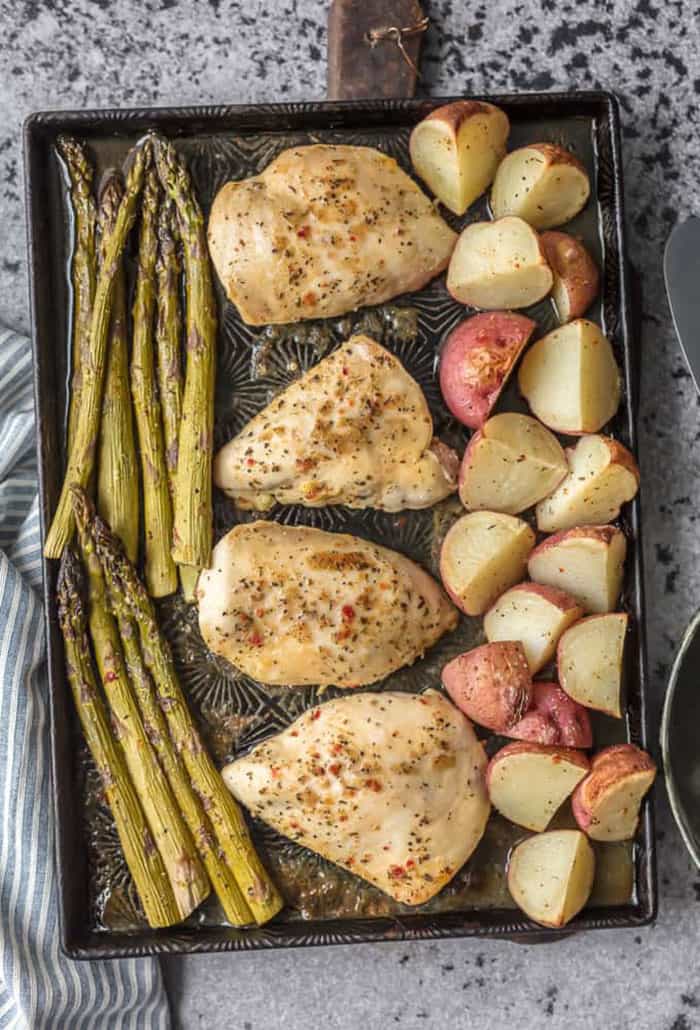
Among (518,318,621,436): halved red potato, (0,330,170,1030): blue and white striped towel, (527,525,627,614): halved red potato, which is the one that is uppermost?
(518,318,621,436): halved red potato

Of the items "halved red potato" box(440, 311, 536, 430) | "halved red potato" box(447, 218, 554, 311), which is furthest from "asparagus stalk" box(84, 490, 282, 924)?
"halved red potato" box(447, 218, 554, 311)

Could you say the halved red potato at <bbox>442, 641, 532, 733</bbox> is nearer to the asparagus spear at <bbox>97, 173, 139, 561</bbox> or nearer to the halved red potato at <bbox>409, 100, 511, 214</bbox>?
the asparagus spear at <bbox>97, 173, 139, 561</bbox>

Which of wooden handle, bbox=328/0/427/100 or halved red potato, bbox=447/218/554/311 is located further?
wooden handle, bbox=328/0/427/100

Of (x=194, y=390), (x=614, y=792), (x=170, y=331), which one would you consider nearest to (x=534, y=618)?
(x=614, y=792)

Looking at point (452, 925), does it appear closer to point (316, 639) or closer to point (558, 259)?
point (316, 639)

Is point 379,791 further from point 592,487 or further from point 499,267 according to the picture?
point 499,267

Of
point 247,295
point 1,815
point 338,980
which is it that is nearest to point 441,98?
point 247,295
